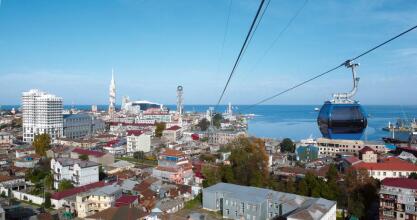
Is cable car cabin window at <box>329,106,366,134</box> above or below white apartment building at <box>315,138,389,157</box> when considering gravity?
above

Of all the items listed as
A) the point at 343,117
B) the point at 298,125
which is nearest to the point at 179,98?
the point at 298,125

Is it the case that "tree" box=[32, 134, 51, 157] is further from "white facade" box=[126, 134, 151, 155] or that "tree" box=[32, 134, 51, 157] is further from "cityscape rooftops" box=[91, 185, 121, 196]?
"cityscape rooftops" box=[91, 185, 121, 196]

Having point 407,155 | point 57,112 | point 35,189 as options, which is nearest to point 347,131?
point 35,189

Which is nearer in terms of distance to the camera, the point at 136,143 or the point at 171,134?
the point at 136,143

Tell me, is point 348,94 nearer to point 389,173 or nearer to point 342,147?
point 389,173

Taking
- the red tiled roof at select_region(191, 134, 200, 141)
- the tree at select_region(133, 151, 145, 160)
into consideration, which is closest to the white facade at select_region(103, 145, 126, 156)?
the tree at select_region(133, 151, 145, 160)

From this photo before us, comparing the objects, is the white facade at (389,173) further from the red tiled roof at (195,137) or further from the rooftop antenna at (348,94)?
the red tiled roof at (195,137)

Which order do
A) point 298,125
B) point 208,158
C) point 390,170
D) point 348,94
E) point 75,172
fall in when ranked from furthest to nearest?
point 298,125
point 208,158
point 390,170
point 75,172
point 348,94
